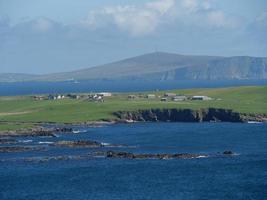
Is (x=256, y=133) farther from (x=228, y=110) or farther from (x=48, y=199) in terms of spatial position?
(x=48, y=199)

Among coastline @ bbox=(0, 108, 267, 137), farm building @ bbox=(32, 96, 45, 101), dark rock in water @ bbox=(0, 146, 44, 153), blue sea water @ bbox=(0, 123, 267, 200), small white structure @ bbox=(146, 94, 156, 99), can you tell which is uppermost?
small white structure @ bbox=(146, 94, 156, 99)

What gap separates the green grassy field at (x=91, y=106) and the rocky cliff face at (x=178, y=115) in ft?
6.86

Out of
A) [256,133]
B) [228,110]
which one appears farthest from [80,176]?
[228,110]

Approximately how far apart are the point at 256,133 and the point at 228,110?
25609mm

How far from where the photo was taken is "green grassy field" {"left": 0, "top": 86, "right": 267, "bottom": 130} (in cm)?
13938

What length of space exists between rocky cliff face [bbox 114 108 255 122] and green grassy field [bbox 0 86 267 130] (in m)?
2.09

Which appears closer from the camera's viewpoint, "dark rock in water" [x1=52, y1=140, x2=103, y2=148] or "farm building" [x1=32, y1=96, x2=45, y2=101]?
"dark rock in water" [x1=52, y1=140, x2=103, y2=148]

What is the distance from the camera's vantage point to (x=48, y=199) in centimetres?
6631

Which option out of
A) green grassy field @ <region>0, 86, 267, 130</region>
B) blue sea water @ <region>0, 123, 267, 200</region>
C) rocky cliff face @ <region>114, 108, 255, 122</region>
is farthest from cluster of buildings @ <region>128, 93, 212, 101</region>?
blue sea water @ <region>0, 123, 267, 200</region>

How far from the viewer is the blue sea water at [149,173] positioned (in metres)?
68.3

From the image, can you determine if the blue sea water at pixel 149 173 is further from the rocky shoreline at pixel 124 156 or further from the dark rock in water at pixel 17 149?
the dark rock in water at pixel 17 149

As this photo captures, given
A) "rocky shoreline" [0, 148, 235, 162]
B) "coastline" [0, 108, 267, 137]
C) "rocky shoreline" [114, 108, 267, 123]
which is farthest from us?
"rocky shoreline" [114, 108, 267, 123]

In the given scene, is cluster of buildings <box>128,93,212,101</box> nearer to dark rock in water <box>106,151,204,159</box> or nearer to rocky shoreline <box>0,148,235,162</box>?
rocky shoreline <box>0,148,235,162</box>

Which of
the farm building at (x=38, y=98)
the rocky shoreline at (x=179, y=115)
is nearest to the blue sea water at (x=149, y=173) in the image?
the rocky shoreline at (x=179, y=115)
